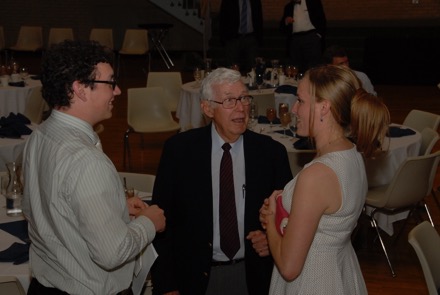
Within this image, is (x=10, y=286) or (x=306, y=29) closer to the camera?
(x=10, y=286)

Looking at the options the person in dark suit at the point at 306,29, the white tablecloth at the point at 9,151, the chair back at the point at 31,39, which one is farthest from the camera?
the chair back at the point at 31,39

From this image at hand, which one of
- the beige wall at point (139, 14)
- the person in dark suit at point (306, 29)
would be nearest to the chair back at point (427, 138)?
the person in dark suit at point (306, 29)

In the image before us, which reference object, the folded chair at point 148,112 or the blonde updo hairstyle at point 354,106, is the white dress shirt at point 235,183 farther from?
the folded chair at point 148,112

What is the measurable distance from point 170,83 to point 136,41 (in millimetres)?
5137

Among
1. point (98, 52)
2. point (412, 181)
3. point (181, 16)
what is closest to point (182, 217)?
point (98, 52)

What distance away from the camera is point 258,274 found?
3.04 metres

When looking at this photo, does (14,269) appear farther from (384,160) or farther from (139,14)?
(139,14)

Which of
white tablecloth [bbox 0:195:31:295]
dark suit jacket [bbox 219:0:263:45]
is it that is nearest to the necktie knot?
white tablecloth [bbox 0:195:31:295]

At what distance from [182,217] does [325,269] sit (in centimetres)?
77

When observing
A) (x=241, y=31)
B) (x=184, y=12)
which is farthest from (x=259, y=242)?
(x=184, y=12)

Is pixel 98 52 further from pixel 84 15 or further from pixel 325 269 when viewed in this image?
pixel 84 15

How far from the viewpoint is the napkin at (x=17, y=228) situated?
3445 mm

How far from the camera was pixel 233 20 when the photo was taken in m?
10.7

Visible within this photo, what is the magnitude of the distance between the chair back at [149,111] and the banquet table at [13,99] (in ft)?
4.17
